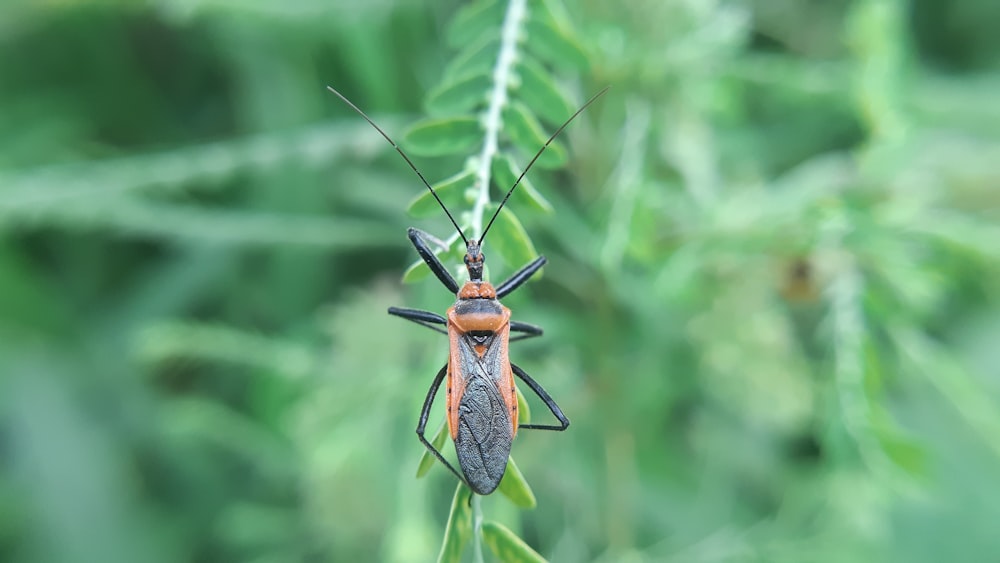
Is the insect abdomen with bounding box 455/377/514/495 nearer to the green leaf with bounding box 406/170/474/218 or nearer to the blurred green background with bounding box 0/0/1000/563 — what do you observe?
the blurred green background with bounding box 0/0/1000/563

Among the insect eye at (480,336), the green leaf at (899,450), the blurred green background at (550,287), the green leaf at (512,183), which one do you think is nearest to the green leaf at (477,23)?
the green leaf at (512,183)

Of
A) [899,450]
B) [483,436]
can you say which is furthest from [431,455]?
[899,450]

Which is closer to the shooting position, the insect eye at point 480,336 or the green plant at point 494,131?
the green plant at point 494,131

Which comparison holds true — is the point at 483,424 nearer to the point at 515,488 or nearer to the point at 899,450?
the point at 515,488

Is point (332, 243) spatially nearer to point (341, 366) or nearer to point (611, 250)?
point (341, 366)

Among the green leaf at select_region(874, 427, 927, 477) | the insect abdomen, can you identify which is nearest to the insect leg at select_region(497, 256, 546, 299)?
the insect abdomen

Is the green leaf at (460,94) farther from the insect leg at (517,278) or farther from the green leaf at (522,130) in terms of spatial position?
the insect leg at (517,278)

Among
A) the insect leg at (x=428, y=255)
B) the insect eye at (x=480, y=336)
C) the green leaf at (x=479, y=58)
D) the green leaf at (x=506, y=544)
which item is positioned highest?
the green leaf at (x=479, y=58)
